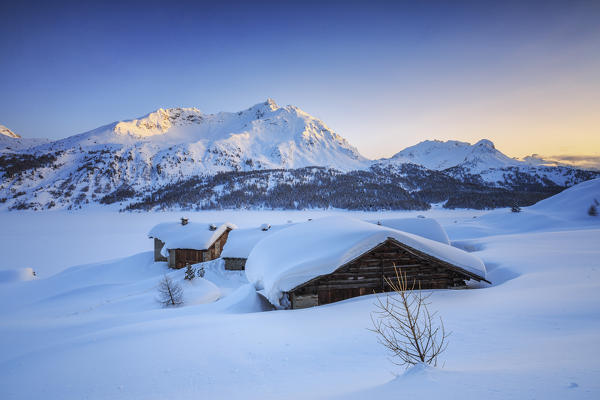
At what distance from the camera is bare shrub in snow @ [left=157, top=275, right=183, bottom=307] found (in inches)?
659

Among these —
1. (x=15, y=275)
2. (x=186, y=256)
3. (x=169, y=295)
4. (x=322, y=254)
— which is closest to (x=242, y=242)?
(x=186, y=256)

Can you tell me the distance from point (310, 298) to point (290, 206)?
114m

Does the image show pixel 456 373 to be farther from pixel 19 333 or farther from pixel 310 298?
pixel 19 333

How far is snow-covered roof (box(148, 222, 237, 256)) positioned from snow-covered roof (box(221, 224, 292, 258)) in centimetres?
294

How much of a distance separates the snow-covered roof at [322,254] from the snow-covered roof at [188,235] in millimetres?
19462

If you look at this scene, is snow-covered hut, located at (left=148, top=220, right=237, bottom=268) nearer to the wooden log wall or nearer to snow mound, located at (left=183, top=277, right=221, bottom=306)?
snow mound, located at (left=183, top=277, right=221, bottom=306)

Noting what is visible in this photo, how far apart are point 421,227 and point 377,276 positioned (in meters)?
12.4

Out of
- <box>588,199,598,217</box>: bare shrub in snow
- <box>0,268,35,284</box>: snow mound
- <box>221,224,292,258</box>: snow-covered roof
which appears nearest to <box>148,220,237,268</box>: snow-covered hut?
<box>221,224,292,258</box>: snow-covered roof

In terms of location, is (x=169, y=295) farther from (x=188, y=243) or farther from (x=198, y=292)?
(x=188, y=243)

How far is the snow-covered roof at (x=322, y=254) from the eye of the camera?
1107 centimetres

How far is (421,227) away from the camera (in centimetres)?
2289

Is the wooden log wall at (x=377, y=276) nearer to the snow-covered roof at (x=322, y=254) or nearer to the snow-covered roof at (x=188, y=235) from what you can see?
the snow-covered roof at (x=322, y=254)

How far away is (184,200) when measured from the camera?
146 m

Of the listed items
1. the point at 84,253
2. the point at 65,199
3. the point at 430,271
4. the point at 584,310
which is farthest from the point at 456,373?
the point at 65,199
